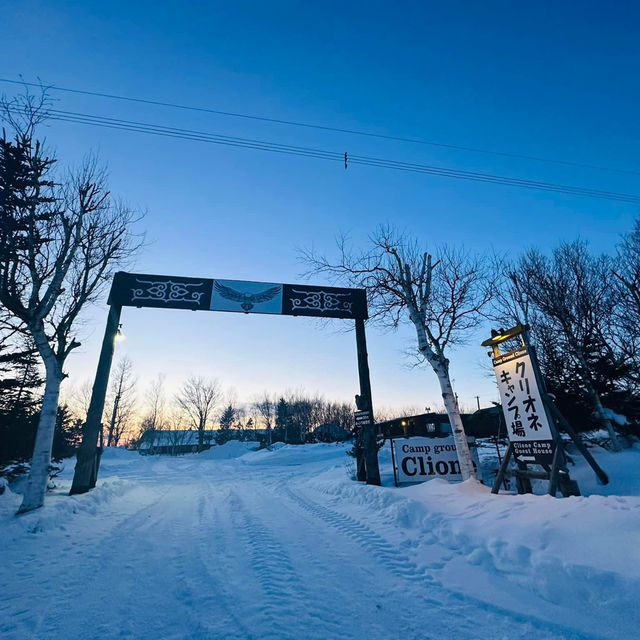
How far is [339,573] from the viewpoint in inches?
146

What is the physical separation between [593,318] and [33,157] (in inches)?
769

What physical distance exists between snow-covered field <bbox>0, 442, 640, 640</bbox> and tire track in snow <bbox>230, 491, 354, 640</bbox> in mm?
17

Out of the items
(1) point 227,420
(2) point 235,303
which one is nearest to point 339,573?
(2) point 235,303

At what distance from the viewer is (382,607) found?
297cm

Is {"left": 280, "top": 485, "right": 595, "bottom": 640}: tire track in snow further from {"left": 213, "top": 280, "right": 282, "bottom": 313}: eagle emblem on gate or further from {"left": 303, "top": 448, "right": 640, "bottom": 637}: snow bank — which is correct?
{"left": 213, "top": 280, "right": 282, "bottom": 313}: eagle emblem on gate

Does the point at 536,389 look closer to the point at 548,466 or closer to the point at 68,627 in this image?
the point at 548,466

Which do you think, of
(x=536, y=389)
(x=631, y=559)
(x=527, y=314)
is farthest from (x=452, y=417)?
(x=527, y=314)

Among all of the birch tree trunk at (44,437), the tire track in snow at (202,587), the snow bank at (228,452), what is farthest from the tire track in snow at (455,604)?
the snow bank at (228,452)

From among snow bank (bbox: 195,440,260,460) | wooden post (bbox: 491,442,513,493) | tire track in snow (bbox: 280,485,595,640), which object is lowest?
snow bank (bbox: 195,440,260,460)

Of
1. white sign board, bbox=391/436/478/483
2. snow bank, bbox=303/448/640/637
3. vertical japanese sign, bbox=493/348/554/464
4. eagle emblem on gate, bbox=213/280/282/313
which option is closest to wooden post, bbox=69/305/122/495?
eagle emblem on gate, bbox=213/280/282/313

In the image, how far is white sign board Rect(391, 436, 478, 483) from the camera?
10.1 m

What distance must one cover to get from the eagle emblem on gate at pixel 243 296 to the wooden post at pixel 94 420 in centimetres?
335

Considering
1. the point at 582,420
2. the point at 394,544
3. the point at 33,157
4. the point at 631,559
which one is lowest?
the point at 394,544

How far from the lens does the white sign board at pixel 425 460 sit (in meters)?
10.1
